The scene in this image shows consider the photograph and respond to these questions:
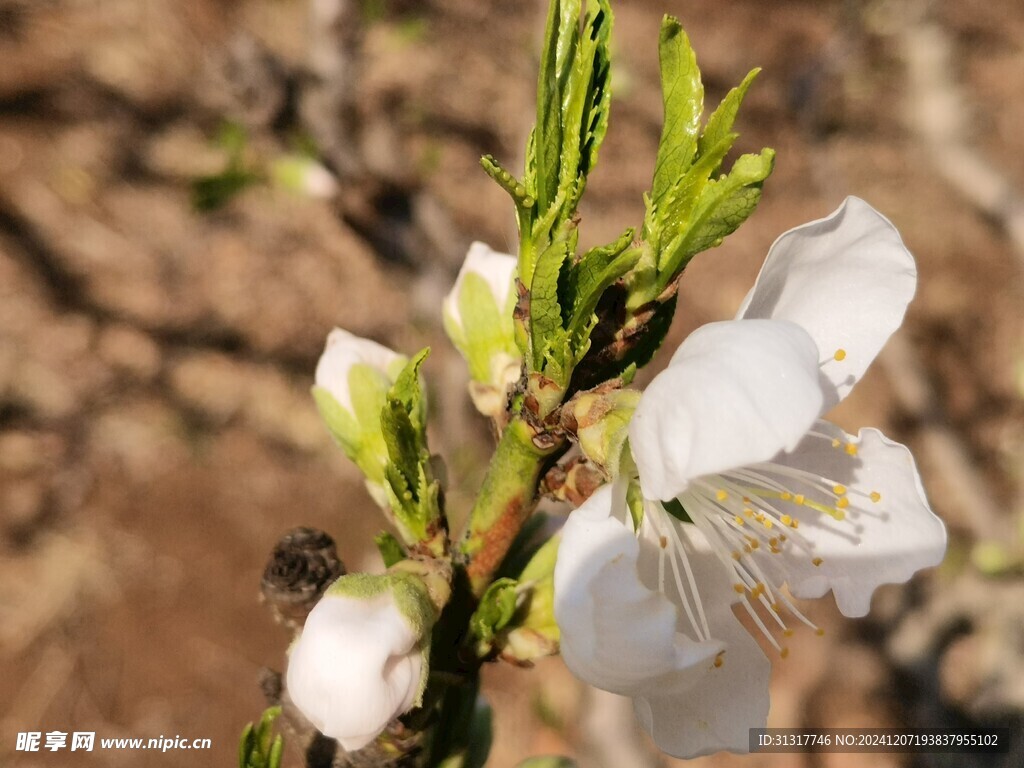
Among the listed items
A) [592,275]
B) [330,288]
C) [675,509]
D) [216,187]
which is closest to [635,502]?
[675,509]

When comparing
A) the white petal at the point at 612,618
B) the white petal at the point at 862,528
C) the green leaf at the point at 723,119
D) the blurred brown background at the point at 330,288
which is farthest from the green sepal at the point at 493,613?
the blurred brown background at the point at 330,288

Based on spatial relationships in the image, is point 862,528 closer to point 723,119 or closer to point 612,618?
point 612,618

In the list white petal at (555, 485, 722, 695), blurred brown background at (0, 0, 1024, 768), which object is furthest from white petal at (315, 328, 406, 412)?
blurred brown background at (0, 0, 1024, 768)

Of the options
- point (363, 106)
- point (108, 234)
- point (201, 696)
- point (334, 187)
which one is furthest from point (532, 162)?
point (108, 234)

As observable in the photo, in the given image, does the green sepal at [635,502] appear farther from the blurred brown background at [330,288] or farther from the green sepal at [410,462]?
the blurred brown background at [330,288]

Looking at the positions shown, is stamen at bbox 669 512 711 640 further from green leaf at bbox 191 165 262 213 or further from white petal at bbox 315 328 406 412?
green leaf at bbox 191 165 262 213

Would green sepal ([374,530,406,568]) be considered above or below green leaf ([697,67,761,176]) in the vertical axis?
below

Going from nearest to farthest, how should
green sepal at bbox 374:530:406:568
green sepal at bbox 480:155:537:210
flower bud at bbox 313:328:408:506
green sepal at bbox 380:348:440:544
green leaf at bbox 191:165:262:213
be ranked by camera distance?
green sepal at bbox 480:155:537:210, green sepal at bbox 380:348:440:544, green sepal at bbox 374:530:406:568, flower bud at bbox 313:328:408:506, green leaf at bbox 191:165:262:213
